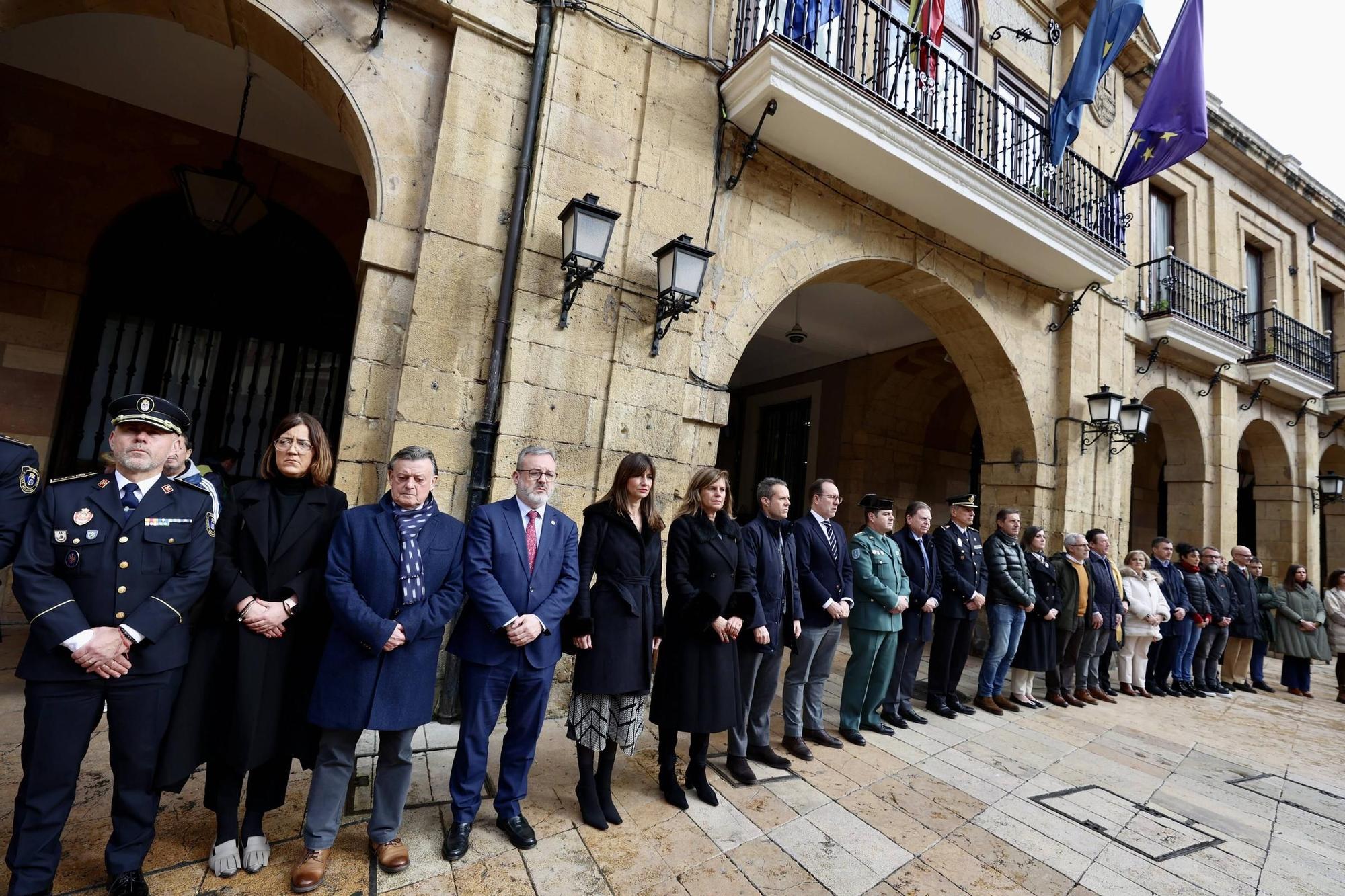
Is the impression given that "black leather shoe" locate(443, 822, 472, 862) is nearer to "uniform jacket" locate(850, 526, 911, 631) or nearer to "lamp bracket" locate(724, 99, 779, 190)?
"uniform jacket" locate(850, 526, 911, 631)

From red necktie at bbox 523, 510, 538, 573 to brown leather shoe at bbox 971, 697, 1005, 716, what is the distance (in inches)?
165

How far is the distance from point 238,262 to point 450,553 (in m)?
5.07

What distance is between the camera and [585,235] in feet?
12.7

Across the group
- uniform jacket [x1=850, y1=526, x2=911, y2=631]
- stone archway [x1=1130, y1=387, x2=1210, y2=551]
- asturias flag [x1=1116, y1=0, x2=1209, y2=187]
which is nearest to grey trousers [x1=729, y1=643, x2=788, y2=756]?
uniform jacket [x1=850, y1=526, x2=911, y2=631]

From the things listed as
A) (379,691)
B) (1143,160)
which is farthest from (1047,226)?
(379,691)

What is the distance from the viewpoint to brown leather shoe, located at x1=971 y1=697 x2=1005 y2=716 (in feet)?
16.2

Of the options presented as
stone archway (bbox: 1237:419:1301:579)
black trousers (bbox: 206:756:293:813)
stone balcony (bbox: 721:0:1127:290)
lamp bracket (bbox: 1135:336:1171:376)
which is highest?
stone balcony (bbox: 721:0:1127:290)

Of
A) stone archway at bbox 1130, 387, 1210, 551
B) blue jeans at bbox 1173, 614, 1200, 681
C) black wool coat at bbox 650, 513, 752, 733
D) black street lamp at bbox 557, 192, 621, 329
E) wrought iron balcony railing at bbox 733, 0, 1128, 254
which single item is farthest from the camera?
stone archway at bbox 1130, 387, 1210, 551

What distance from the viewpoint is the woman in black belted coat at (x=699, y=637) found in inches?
113

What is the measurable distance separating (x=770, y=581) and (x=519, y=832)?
1.71 metres

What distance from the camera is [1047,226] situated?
20.4 ft

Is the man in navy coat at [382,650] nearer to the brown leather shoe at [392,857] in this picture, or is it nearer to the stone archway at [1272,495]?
the brown leather shoe at [392,857]

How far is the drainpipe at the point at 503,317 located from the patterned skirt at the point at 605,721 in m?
1.26

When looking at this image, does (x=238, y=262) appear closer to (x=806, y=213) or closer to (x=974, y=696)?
(x=806, y=213)
